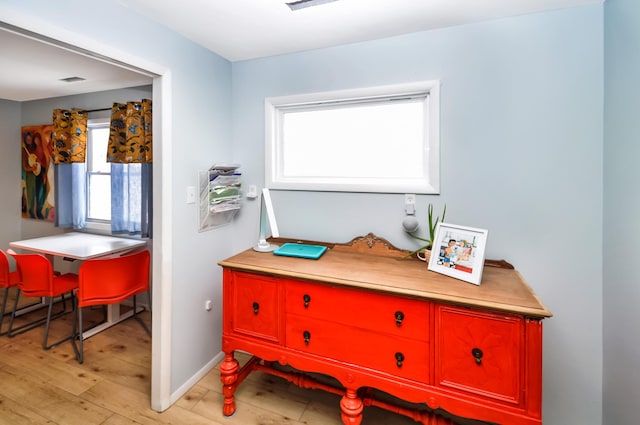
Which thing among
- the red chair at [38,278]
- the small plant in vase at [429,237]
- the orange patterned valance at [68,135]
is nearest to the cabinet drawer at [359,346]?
the small plant in vase at [429,237]

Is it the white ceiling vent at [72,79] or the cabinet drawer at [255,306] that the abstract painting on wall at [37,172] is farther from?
the cabinet drawer at [255,306]

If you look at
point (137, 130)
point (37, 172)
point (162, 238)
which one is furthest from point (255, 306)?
point (37, 172)

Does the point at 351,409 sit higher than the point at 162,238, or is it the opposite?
the point at 162,238

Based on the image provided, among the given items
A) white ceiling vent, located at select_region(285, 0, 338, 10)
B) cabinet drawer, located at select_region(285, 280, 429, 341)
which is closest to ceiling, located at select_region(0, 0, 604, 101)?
white ceiling vent, located at select_region(285, 0, 338, 10)

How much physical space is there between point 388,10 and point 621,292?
1.83m

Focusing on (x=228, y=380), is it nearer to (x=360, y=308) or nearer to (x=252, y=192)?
(x=360, y=308)

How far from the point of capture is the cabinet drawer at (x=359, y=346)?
1.47 meters

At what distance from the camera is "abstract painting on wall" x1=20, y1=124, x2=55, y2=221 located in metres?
3.78

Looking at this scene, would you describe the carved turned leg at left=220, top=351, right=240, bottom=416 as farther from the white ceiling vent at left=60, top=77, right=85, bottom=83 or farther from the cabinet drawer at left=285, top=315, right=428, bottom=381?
the white ceiling vent at left=60, top=77, right=85, bottom=83

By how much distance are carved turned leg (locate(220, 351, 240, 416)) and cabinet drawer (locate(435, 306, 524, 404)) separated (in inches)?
45.6

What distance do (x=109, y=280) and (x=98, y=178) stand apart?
5.64 ft

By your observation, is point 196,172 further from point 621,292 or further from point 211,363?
point 621,292

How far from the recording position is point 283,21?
184 cm

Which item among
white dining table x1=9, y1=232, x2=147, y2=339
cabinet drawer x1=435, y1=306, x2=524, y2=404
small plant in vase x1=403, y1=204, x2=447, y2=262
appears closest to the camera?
cabinet drawer x1=435, y1=306, x2=524, y2=404
